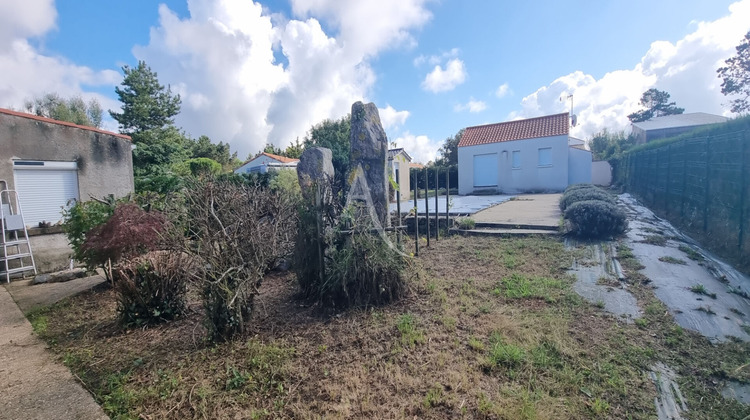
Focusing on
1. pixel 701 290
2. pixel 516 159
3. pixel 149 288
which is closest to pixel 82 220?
pixel 149 288

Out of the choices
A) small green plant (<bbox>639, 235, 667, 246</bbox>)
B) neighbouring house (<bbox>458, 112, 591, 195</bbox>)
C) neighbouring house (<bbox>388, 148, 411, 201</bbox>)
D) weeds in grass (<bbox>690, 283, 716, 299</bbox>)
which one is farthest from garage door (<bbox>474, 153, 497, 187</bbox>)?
weeds in grass (<bbox>690, 283, 716, 299</bbox>)

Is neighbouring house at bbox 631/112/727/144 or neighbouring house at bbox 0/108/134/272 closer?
neighbouring house at bbox 0/108/134/272

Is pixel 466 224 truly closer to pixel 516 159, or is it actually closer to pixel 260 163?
pixel 516 159

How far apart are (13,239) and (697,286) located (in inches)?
443

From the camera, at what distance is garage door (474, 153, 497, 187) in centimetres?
2062

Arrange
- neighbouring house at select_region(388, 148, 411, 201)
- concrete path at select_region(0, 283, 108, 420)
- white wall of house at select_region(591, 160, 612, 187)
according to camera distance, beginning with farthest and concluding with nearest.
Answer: white wall of house at select_region(591, 160, 612, 187) → neighbouring house at select_region(388, 148, 411, 201) → concrete path at select_region(0, 283, 108, 420)

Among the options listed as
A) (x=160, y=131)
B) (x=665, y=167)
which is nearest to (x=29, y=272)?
(x=665, y=167)

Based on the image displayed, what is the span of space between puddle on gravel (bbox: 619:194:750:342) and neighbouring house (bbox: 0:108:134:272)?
9215mm

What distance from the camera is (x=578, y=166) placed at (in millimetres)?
19266

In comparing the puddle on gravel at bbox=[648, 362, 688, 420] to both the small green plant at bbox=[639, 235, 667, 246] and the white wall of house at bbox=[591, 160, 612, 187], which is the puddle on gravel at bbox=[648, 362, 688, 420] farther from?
the white wall of house at bbox=[591, 160, 612, 187]

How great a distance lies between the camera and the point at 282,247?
16.4 feet

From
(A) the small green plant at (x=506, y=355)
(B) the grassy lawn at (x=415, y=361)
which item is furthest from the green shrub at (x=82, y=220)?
(A) the small green plant at (x=506, y=355)

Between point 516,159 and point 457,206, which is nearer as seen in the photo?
point 457,206

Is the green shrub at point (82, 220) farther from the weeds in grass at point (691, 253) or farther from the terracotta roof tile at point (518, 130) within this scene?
the terracotta roof tile at point (518, 130)
